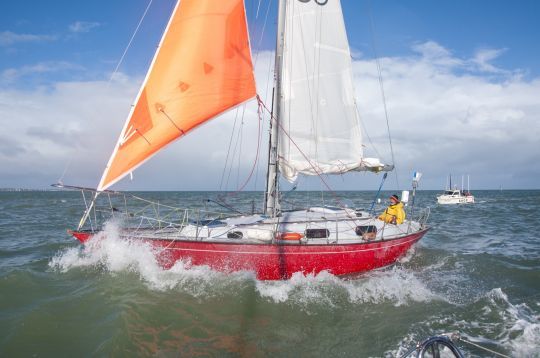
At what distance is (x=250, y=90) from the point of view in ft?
32.9

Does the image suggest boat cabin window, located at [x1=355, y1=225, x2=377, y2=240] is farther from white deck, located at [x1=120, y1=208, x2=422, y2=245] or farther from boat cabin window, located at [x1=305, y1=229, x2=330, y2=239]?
boat cabin window, located at [x1=305, y1=229, x2=330, y2=239]

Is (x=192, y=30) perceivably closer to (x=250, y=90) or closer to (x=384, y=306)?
(x=250, y=90)

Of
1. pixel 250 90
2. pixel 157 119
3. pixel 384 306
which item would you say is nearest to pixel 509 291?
pixel 384 306

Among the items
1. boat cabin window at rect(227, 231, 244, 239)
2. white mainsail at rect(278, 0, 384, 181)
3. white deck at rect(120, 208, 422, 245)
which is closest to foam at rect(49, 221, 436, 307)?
white deck at rect(120, 208, 422, 245)

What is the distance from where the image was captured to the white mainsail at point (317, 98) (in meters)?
12.5

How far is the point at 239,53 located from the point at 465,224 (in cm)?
2220

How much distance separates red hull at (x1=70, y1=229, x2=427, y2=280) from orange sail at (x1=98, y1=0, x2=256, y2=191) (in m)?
2.48

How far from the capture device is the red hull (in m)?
9.57

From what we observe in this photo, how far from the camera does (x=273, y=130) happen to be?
39.2ft

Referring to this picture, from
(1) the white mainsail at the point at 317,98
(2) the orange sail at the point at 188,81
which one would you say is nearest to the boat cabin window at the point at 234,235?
(2) the orange sail at the point at 188,81

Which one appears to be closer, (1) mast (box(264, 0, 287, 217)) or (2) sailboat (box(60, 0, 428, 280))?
(2) sailboat (box(60, 0, 428, 280))

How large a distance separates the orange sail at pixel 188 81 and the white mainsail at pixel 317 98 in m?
2.75

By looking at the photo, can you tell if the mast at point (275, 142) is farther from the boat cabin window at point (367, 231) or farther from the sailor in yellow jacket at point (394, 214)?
the sailor in yellow jacket at point (394, 214)

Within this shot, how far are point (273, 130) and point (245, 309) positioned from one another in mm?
5699
